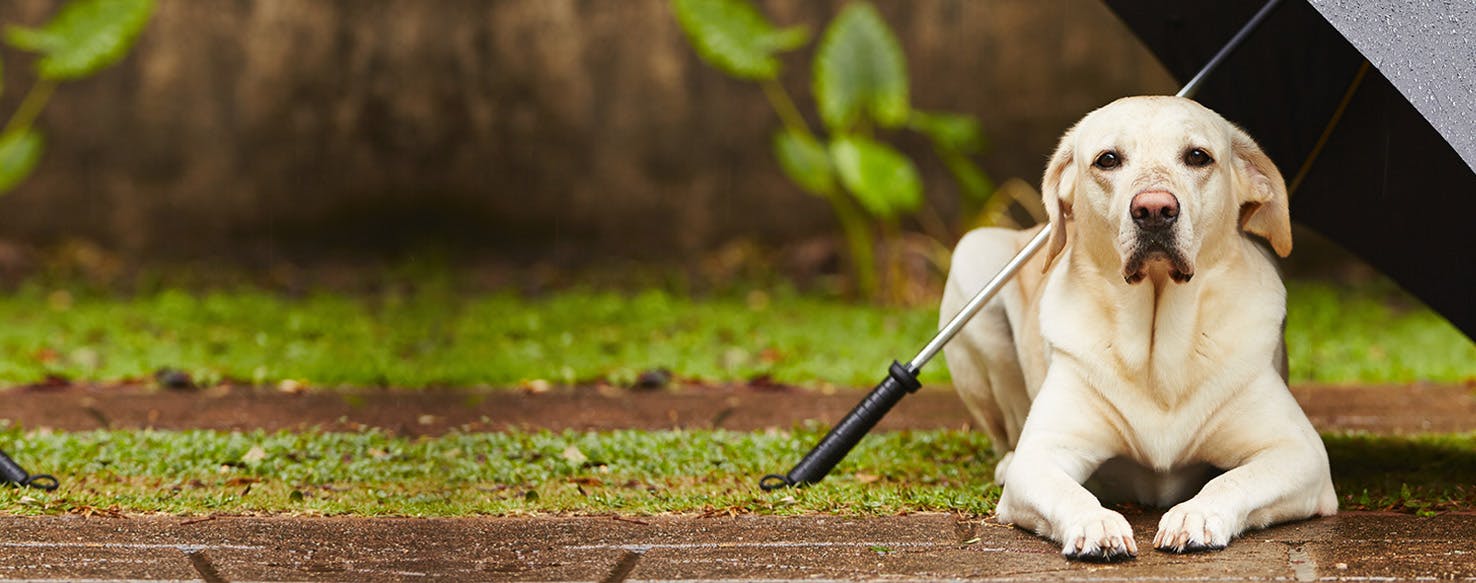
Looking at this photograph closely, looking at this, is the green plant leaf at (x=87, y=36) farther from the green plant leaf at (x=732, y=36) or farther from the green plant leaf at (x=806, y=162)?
the green plant leaf at (x=806, y=162)

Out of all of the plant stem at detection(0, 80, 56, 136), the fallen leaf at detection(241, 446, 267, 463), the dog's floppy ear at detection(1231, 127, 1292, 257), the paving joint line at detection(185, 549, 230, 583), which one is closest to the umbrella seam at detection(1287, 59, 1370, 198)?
the dog's floppy ear at detection(1231, 127, 1292, 257)

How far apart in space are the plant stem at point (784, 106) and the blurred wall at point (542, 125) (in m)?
0.12

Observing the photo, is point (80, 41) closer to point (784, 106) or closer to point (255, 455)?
point (784, 106)

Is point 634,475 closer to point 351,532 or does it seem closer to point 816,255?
point 351,532

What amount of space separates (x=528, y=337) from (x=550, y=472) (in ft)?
10.9

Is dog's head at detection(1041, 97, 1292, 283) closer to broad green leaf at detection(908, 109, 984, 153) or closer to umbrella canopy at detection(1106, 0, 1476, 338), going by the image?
umbrella canopy at detection(1106, 0, 1476, 338)

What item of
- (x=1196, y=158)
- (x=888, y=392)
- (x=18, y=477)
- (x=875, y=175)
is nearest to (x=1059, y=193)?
(x=1196, y=158)

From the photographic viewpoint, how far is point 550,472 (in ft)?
15.0

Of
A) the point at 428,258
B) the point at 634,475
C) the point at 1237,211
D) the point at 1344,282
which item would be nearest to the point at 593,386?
the point at 428,258

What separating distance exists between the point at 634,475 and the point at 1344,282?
644 cm

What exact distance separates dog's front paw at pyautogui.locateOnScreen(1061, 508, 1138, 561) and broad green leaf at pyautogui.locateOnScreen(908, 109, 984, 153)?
5996 millimetres

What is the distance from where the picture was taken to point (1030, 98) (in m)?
9.67

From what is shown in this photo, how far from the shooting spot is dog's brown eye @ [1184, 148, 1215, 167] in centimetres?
346

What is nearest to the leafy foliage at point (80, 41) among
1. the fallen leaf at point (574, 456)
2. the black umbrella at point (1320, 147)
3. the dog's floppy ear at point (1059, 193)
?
the fallen leaf at point (574, 456)
